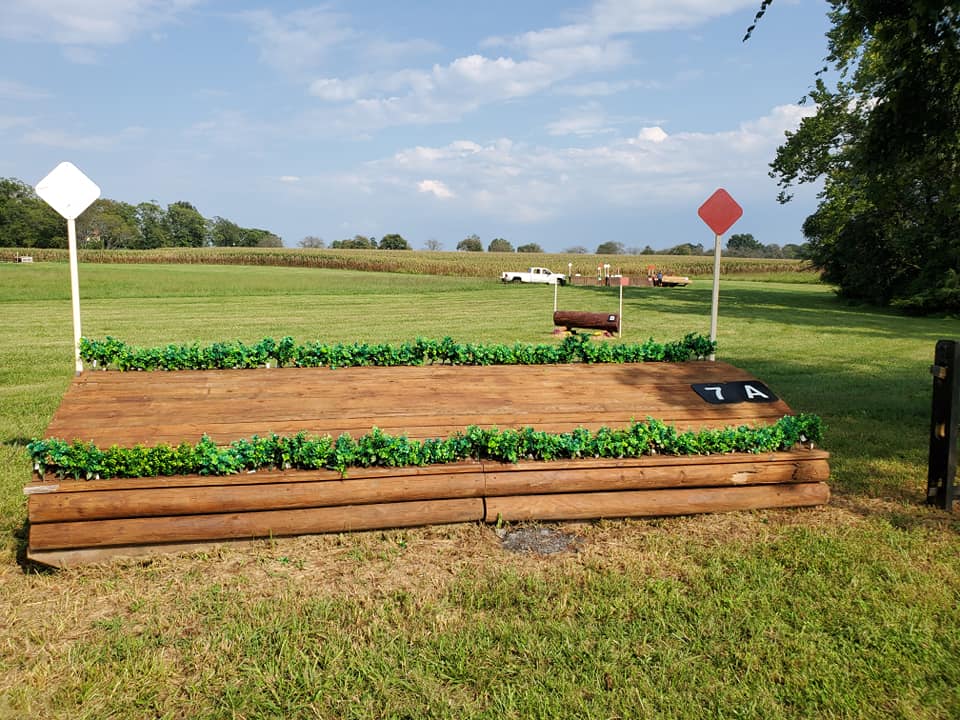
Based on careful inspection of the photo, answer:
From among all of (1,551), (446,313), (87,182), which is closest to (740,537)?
(1,551)

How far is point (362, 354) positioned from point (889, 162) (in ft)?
22.6

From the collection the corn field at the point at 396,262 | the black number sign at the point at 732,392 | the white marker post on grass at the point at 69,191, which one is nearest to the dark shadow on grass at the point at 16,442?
the white marker post on grass at the point at 69,191

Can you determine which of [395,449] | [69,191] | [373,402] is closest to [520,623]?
[395,449]

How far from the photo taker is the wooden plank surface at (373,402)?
4.74 meters

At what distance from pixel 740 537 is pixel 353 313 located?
18.6 m

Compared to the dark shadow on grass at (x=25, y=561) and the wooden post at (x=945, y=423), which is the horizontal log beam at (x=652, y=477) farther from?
the dark shadow on grass at (x=25, y=561)

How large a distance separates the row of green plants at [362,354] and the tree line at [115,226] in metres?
60.4

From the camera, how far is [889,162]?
329 inches

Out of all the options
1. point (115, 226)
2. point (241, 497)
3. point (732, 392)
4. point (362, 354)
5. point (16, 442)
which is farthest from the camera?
point (115, 226)

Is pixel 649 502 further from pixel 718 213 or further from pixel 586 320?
pixel 586 320

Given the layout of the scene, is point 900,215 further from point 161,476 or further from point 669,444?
point 161,476

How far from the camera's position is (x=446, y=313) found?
22.6 meters

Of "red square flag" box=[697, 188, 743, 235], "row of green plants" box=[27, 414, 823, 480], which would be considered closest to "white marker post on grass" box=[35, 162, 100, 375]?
"row of green plants" box=[27, 414, 823, 480]

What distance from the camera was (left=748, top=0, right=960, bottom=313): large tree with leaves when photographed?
284 inches
